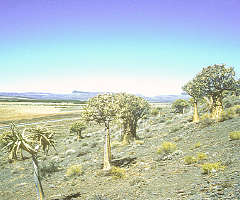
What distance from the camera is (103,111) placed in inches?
658

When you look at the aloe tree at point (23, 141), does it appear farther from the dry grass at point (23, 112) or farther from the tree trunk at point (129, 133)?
the dry grass at point (23, 112)

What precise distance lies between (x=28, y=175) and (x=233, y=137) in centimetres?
2079

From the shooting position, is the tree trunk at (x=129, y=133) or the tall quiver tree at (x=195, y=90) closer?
the tall quiver tree at (x=195, y=90)

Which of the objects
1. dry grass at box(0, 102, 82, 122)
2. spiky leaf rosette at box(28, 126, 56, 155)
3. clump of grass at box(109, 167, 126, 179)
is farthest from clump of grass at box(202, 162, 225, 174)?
dry grass at box(0, 102, 82, 122)

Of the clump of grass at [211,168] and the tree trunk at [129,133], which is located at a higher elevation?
the clump of grass at [211,168]

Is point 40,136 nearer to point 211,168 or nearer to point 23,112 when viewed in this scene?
point 211,168

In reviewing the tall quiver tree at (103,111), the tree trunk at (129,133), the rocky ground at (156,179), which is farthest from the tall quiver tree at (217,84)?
the tall quiver tree at (103,111)

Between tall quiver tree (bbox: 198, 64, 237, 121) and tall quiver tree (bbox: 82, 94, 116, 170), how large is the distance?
1589cm

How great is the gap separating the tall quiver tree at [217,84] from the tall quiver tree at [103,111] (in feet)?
52.1

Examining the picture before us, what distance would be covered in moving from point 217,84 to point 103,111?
57.8 feet

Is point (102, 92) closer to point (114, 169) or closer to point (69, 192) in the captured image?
point (114, 169)

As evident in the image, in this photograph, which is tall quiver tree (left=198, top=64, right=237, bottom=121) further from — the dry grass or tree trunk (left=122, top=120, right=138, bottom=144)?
the dry grass

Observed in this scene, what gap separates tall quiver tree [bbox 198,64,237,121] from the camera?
2611cm

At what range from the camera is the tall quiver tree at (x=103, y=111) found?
1677cm
